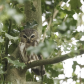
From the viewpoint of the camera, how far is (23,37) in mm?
2838

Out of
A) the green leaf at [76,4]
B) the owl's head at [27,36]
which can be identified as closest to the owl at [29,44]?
the owl's head at [27,36]

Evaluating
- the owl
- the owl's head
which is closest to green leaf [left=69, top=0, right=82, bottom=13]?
the owl

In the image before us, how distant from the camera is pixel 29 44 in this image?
2.64m

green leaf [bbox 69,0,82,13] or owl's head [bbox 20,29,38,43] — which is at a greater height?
green leaf [bbox 69,0,82,13]

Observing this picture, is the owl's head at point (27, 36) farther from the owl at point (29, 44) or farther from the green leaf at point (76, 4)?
the green leaf at point (76, 4)

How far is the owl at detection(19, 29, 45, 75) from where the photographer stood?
238 centimetres

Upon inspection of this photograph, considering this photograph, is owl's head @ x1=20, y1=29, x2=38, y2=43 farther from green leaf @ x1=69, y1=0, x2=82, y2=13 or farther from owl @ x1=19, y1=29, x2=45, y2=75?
green leaf @ x1=69, y1=0, x2=82, y2=13

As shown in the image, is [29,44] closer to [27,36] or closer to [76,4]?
[27,36]

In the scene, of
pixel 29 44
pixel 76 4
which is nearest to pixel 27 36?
pixel 29 44

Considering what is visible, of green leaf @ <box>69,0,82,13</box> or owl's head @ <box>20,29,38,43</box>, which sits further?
owl's head @ <box>20,29,38,43</box>

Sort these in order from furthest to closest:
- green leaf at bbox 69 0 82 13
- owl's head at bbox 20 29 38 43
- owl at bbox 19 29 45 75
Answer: owl's head at bbox 20 29 38 43 → owl at bbox 19 29 45 75 → green leaf at bbox 69 0 82 13

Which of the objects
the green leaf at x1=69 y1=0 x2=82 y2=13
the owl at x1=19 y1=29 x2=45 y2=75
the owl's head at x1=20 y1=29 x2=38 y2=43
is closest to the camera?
the green leaf at x1=69 y1=0 x2=82 y2=13

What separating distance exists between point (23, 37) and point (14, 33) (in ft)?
2.27

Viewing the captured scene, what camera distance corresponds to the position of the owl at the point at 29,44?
2.38 meters
